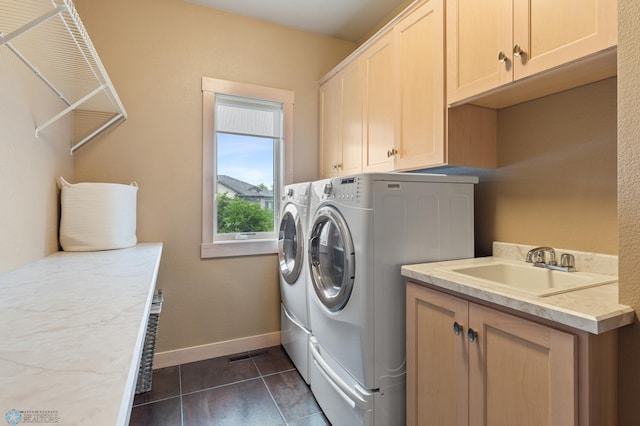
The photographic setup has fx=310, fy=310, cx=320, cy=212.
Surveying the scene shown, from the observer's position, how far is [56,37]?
1.15m

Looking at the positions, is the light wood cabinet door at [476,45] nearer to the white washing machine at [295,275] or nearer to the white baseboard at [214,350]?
the white washing machine at [295,275]

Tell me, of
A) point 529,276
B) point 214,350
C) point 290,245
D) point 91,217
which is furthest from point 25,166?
point 529,276

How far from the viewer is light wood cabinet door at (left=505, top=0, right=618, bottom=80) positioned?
998 mm

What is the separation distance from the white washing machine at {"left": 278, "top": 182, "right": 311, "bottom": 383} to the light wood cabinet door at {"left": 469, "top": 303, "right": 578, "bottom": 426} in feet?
3.59

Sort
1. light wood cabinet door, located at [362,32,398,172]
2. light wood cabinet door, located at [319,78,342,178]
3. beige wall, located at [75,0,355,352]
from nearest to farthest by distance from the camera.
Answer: light wood cabinet door, located at [362,32,398,172] < beige wall, located at [75,0,355,352] < light wood cabinet door, located at [319,78,342,178]

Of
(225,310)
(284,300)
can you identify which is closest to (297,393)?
(284,300)

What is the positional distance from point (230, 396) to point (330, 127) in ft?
6.88

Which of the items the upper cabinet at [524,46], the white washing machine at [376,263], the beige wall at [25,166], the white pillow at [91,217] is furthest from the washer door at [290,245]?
the beige wall at [25,166]

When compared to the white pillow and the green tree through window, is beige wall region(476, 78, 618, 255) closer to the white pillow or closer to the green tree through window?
the green tree through window

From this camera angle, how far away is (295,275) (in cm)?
213

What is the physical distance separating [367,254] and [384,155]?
33.5 inches

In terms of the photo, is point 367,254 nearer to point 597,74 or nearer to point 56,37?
point 597,74

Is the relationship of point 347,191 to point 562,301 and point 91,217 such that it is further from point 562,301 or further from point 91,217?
point 91,217

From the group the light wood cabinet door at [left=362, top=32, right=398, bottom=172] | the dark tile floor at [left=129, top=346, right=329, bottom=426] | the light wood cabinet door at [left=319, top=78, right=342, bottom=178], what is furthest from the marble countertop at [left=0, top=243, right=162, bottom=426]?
the light wood cabinet door at [left=319, top=78, right=342, bottom=178]
